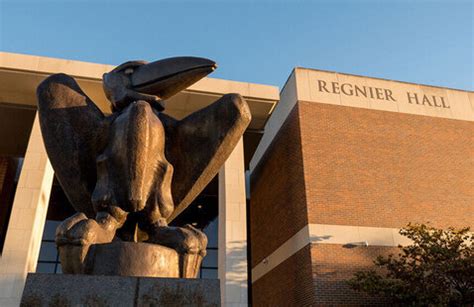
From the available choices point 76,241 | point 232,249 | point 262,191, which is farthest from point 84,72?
point 76,241

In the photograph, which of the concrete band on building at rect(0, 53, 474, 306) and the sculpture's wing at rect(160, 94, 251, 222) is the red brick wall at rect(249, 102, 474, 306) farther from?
the sculpture's wing at rect(160, 94, 251, 222)

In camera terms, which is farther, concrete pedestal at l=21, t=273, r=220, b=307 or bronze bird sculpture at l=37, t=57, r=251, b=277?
bronze bird sculpture at l=37, t=57, r=251, b=277

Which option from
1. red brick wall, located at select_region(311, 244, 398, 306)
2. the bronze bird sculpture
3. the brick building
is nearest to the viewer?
the bronze bird sculpture

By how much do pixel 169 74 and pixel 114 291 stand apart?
72.5 inches

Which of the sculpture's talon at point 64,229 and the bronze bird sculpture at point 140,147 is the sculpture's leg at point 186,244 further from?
the sculpture's talon at point 64,229

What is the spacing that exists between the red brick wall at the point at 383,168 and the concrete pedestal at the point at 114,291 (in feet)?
41.7

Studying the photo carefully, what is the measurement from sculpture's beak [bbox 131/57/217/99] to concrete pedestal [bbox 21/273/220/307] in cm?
173

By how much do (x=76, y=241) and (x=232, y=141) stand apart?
1.48m

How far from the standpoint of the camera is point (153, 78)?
379 centimetres

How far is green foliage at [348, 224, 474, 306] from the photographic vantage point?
41.3 feet

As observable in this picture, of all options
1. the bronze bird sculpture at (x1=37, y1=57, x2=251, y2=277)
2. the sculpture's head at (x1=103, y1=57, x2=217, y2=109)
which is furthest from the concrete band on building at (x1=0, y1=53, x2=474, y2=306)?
the sculpture's head at (x1=103, y1=57, x2=217, y2=109)

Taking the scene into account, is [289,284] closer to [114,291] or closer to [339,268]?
[339,268]

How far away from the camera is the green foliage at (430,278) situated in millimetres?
12594

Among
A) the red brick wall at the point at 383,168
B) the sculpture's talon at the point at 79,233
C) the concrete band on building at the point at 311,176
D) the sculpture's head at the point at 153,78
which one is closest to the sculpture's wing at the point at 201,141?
the sculpture's head at the point at 153,78
